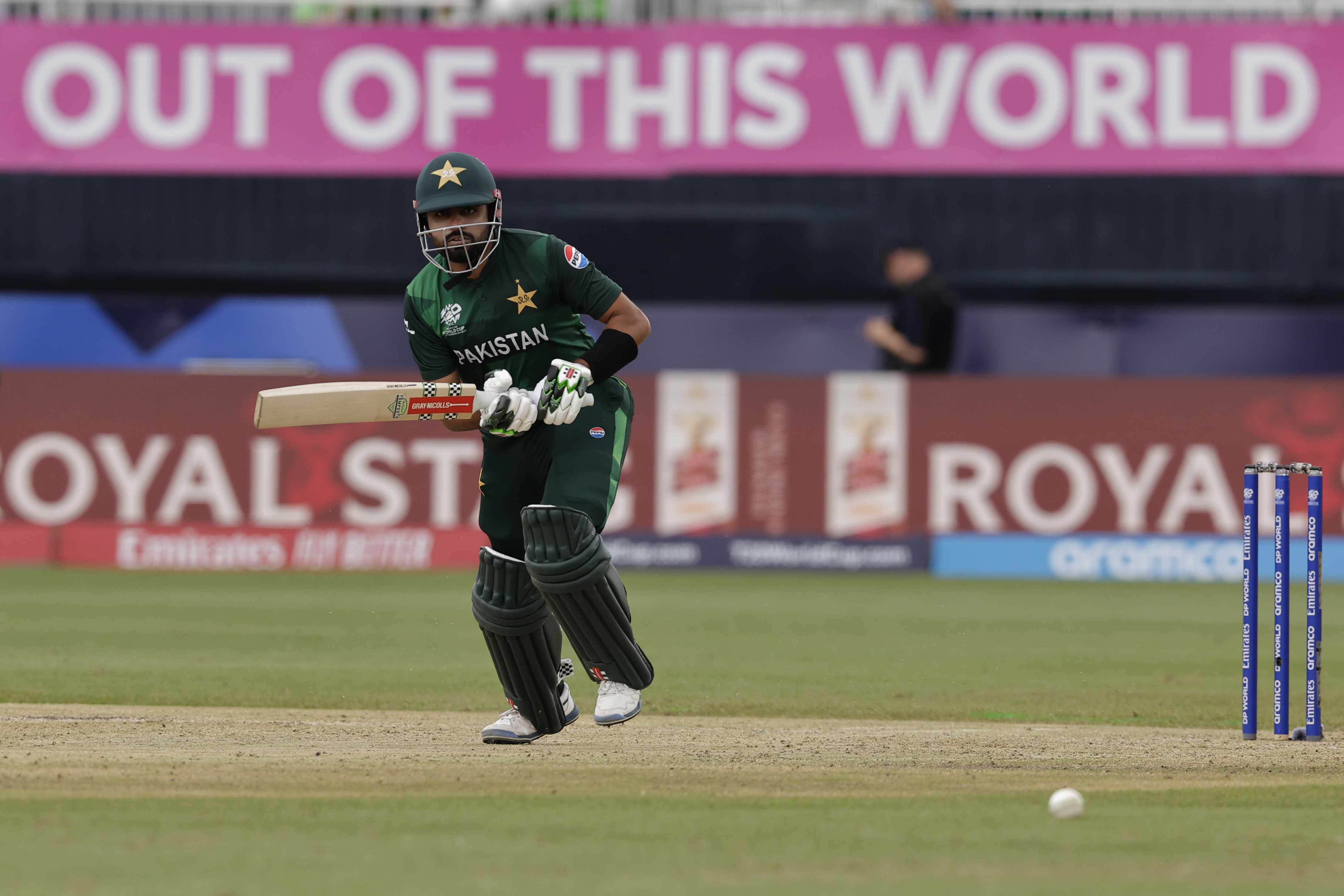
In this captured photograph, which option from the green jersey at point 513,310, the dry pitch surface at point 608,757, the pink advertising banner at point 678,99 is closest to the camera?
the dry pitch surface at point 608,757

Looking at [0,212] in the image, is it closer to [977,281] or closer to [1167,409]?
[977,281]

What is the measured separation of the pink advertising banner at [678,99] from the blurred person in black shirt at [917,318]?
38.1 inches

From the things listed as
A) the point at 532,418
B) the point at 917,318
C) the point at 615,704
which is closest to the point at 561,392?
the point at 532,418

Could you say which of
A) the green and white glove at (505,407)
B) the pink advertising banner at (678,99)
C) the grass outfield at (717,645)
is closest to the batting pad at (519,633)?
the green and white glove at (505,407)

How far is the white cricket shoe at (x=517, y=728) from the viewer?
7168mm

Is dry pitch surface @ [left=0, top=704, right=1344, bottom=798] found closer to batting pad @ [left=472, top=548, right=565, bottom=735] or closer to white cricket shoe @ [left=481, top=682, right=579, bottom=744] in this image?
white cricket shoe @ [left=481, top=682, right=579, bottom=744]

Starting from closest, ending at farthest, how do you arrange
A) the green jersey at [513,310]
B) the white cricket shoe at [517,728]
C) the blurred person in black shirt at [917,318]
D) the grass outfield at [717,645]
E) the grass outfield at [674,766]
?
the grass outfield at [674,766] → the green jersey at [513,310] → the white cricket shoe at [517,728] → the grass outfield at [717,645] → the blurred person in black shirt at [917,318]

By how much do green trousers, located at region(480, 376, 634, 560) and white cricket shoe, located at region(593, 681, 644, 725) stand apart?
540 millimetres

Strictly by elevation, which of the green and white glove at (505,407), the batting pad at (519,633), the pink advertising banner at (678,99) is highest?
the pink advertising banner at (678,99)

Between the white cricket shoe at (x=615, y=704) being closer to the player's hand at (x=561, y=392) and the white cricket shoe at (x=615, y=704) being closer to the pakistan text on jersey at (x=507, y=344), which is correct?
the player's hand at (x=561, y=392)

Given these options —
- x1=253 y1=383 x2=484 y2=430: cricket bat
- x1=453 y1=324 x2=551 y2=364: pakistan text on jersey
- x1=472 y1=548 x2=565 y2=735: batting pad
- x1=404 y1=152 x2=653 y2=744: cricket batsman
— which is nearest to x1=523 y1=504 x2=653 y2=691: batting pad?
x1=404 y1=152 x2=653 y2=744: cricket batsman

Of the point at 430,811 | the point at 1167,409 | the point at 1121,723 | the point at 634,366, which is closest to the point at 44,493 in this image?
the point at 634,366

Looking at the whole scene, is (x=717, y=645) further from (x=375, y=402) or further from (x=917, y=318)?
(x=917, y=318)

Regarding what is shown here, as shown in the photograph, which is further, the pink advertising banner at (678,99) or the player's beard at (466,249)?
the pink advertising banner at (678,99)
